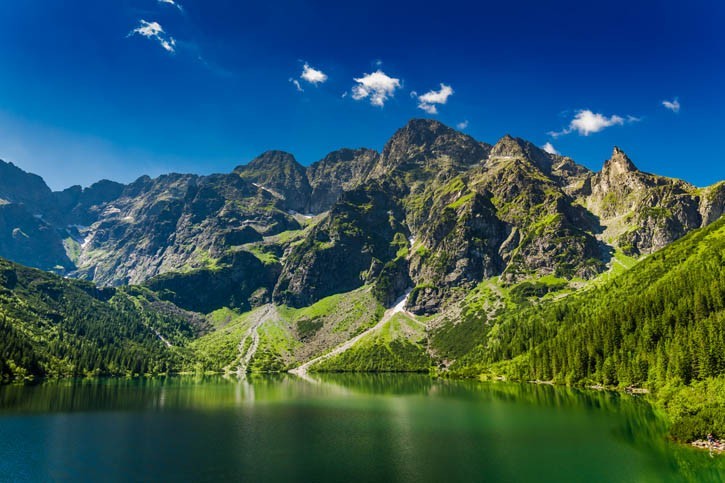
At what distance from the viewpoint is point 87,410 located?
10838 centimetres

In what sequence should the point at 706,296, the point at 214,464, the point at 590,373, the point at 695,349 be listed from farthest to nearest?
the point at 590,373
the point at 706,296
the point at 695,349
the point at 214,464

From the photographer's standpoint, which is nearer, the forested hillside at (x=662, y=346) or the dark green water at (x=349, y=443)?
the dark green water at (x=349, y=443)

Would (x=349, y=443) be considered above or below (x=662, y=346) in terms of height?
below

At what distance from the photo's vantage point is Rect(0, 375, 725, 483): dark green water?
53.1 metres

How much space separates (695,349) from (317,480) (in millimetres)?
98899

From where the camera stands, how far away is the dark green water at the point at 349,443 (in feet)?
174

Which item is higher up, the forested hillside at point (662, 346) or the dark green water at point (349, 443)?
the forested hillside at point (662, 346)

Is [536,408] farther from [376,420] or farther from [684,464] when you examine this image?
[684,464]

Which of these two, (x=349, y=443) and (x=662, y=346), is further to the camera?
(x=662, y=346)

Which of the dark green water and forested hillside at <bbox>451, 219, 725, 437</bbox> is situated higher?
forested hillside at <bbox>451, 219, 725, 437</bbox>

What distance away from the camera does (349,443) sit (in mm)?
71125

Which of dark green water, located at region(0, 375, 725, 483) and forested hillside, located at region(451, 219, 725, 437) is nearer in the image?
dark green water, located at region(0, 375, 725, 483)

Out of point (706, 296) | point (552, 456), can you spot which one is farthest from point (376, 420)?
point (706, 296)

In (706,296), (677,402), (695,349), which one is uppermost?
(706,296)
